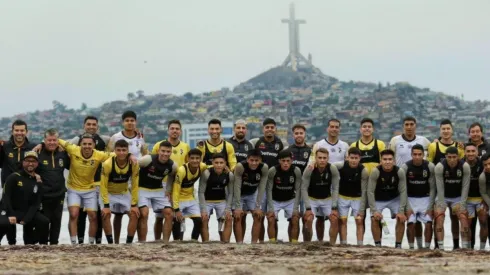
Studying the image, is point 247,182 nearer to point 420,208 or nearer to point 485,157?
point 420,208

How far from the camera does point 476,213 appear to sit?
53.6ft

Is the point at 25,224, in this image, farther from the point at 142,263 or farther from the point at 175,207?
the point at 142,263

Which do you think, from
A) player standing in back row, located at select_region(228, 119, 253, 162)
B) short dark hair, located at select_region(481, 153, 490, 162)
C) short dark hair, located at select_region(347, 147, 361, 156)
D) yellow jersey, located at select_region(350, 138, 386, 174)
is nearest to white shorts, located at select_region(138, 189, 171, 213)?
player standing in back row, located at select_region(228, 119, 253, 162)

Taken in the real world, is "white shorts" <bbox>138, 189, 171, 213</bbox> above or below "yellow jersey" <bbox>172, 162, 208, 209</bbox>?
below

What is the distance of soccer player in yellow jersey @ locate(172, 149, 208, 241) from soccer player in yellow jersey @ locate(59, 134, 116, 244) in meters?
1.31

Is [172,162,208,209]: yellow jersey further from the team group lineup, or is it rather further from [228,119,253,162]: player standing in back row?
[228,119,253,162]: player standing in back row

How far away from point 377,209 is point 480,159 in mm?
2006

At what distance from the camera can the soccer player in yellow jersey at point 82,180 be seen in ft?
52.1

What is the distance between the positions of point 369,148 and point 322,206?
1.38 meters

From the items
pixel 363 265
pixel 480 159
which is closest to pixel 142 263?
pixel 363 265

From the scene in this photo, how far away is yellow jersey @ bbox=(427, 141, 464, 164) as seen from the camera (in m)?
16.6

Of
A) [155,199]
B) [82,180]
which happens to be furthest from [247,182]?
[82,180]

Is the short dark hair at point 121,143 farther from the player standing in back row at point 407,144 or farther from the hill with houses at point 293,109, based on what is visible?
the hill with houses at point 293,109

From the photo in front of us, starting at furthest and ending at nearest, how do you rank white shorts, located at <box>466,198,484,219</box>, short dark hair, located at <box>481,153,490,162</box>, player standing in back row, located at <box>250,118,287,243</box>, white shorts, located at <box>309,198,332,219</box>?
1. player standing in back row, located at <box>250,118,287,243</box>
2. white shorts, located at <box>309,198,332,219</box>
3. white shorts, located at <box>466,198,484,219</box>
4. short dark hair, located at <box>481,153,490,162</box>
